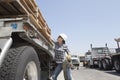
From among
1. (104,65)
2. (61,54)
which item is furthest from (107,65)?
(61,54)

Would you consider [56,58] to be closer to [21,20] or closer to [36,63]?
[36,63]

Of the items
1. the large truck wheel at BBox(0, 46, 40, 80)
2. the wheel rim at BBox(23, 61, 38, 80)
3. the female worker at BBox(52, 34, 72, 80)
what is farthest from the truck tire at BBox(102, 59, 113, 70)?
the large truck wheel at BBox(0, 46, 40, 80)

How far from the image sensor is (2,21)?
11.4 feet

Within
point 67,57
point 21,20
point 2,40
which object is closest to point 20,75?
point 2,40

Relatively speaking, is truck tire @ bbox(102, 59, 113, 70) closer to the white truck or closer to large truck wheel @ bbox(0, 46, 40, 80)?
the white truck

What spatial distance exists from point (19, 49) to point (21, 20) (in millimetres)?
434

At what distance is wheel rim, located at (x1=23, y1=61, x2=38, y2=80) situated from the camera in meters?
3.98

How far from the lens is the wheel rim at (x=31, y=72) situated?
13.1 ft

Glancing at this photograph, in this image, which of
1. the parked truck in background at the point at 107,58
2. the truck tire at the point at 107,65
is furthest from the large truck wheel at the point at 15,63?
the truck tire at the point at 107,65

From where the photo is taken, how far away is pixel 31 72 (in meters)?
4.23

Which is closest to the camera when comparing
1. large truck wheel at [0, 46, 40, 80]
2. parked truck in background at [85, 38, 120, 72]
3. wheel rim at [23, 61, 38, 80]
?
large truck wheel at [0, 46, 40, 80]

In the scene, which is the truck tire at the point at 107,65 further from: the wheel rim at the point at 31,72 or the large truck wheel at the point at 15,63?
the large truck wheel at the point at 15,63

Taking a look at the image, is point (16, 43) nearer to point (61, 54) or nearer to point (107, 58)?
point (61, 54)

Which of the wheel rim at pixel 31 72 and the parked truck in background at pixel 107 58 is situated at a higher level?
the parked truck in background at pixel 107 58
